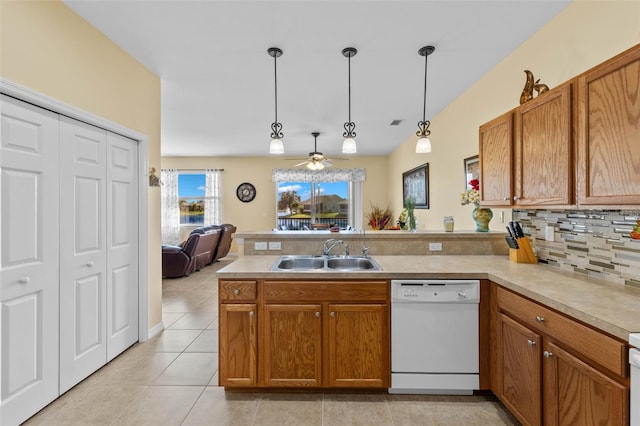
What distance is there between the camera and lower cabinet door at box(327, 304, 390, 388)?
2053 mm

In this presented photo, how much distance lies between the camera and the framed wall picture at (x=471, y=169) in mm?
3131

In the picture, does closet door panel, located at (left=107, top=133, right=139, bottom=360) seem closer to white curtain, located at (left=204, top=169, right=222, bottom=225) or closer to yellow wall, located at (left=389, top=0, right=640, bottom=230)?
yellow wall, located at (left=389, top=0, right=640, bottom=230)

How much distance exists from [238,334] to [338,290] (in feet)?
2.39

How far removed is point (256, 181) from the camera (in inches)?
307

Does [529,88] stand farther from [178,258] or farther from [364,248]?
[178,258]

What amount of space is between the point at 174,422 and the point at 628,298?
250cm

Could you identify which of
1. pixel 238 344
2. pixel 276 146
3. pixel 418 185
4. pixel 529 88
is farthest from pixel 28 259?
pixel 418 185

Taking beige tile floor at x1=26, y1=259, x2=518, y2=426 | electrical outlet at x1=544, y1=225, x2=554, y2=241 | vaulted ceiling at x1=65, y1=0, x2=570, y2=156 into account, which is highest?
vaulted ceiling at x1=65, y1=0, x2=570, y2=156

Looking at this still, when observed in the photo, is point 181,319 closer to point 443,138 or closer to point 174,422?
point 174,422

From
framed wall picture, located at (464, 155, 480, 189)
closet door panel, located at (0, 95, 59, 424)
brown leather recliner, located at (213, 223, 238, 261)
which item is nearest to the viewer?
closet door panel, located at (0, 95, 59, 424)

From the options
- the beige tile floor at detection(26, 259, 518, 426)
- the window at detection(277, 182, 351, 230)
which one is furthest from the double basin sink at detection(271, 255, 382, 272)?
the window at detection(277, 182, 351, 230)

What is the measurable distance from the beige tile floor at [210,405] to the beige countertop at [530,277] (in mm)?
821

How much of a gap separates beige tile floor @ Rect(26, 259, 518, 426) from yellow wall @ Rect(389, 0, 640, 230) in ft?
5.42

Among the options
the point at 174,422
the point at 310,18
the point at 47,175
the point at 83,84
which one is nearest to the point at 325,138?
the point at 310,18
